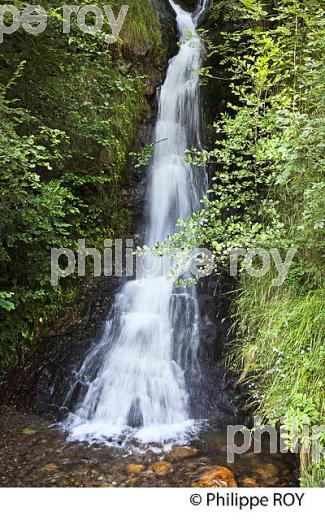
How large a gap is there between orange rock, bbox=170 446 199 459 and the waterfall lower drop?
0.52 ft

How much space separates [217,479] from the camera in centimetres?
293

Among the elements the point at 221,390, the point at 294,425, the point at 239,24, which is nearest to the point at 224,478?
the point at 294,425

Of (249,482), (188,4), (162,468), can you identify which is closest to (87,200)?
(162,468)

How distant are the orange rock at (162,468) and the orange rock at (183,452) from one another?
0.38 ft

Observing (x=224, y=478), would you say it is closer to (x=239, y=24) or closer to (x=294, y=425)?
(x=294, y=425)

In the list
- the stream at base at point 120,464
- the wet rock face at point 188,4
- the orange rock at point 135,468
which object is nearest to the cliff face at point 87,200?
the stream at base at point 120,464

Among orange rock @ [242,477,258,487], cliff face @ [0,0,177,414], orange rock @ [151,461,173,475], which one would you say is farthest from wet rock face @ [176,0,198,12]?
orange rock @ [242,477,258,487]

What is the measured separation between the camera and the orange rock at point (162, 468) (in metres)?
3.06

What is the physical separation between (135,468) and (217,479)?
2.18ft

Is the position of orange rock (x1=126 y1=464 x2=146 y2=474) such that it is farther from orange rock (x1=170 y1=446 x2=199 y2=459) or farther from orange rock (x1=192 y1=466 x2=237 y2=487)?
orange rock (x1=192 y1=466 x2=237 y2=487)

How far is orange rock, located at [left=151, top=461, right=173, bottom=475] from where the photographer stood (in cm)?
306

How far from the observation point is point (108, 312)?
4.82 meters

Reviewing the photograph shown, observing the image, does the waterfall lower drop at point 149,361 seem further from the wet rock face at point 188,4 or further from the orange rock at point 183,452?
the wet rock face at point 188,4

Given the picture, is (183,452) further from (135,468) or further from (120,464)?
(120,464)
